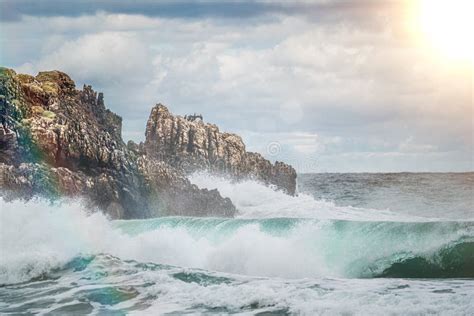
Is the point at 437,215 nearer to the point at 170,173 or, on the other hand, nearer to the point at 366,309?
the point at 170,173

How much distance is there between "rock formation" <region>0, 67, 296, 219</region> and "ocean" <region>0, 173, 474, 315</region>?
24.9 feet

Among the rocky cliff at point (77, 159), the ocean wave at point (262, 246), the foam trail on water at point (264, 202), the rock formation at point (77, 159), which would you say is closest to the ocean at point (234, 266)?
the ocean wave at point (262, 246)

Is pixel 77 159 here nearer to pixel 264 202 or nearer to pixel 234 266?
pixel 234 266

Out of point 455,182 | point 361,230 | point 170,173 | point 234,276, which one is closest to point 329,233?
point 361,230

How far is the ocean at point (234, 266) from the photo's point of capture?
51.6 feet

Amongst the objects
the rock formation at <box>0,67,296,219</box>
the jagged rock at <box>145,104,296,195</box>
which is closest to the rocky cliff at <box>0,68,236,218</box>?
the rock formation at <box>0,67,296,219</box>

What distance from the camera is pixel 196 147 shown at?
59.6m

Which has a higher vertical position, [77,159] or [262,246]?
[77,159]

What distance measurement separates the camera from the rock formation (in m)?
38.4

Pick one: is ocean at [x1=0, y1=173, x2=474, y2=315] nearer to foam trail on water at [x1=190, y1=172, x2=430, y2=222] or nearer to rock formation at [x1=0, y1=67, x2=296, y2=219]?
rock formation at [x1=0, y1=67, x2=296, y2=219]

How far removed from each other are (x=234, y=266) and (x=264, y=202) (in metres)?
35.7

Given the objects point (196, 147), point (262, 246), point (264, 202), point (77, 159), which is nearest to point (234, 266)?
point (262, 246)

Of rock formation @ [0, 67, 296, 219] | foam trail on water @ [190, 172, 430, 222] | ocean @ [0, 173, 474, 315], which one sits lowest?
ocean @ [0, 173, 474, 315]

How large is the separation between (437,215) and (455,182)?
31.0 meters
